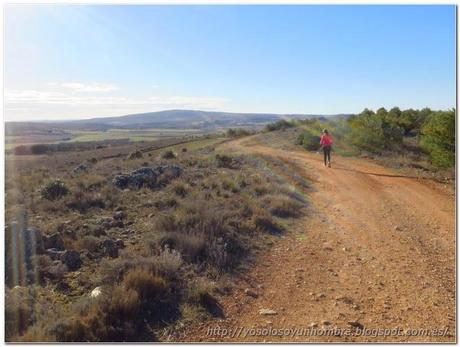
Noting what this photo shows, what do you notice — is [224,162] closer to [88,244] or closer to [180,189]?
[180,189]

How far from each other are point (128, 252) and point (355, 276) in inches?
154

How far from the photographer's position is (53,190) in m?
12.5

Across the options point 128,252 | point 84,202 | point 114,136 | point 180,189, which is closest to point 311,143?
point 180,189

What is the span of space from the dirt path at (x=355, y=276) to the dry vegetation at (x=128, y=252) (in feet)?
1.66

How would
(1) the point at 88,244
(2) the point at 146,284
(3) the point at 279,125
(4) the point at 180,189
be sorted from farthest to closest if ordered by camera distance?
(3) the point at 279,125
(4) the point at 180,189
(1) the point at 88,244
(2) the point at 146,284

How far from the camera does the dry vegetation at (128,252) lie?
16.8ft

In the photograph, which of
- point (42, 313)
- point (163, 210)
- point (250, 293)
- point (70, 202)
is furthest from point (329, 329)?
point (70, 202)

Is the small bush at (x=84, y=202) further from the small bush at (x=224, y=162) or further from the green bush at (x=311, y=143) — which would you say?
the green bush at (x=311, y=143)

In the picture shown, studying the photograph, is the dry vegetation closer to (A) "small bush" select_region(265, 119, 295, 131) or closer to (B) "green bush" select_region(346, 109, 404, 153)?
(B) "green bush" select_region(346, 109, 404, 153)

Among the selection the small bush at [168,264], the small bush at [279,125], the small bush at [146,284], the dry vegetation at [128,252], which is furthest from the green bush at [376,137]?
the small bush at [279,125]

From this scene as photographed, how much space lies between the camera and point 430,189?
13141 mm

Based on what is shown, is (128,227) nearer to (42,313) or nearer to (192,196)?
(192,196)

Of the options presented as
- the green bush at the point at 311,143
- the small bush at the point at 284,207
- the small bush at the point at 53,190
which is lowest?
the small bush at the point at 284,207

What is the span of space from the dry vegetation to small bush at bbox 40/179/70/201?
0.03 metres
